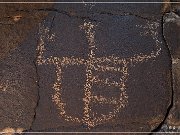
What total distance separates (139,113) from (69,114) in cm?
44

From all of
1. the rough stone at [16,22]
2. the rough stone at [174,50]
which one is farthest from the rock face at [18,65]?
the rough stone at [174,50]

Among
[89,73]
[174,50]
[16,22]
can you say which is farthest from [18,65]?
[174,50]

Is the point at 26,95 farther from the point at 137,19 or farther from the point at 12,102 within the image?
the point at 137,19

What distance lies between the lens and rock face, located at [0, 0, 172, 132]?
100 inches

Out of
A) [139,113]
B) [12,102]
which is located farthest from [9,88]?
[139,113]

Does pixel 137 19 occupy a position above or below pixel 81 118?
above

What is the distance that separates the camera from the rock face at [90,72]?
255 cm

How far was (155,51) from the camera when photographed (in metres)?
2.60

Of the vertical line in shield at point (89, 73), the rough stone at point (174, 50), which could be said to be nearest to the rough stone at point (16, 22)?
the vertical line in shield at point (89, 73)

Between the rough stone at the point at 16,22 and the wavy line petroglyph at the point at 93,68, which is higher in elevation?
the rough stone at the point at 16,22

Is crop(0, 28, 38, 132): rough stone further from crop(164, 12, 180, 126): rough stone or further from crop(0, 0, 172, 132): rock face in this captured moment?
crop(164, 12, 180, 126): rough stone

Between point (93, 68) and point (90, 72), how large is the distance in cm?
3

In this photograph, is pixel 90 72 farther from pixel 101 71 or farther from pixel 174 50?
pixel 174 50

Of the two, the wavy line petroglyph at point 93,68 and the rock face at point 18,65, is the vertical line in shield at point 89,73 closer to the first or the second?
the wavy line petroglyph at point 93,68
